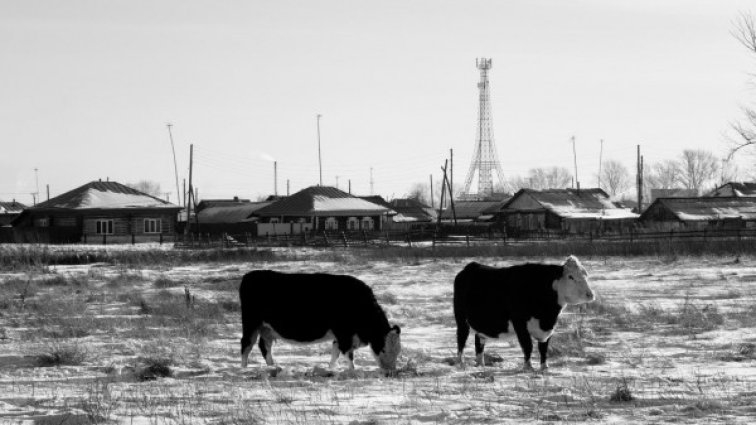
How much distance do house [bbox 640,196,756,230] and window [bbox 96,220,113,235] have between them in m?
39.0

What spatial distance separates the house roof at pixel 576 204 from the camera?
80188 mm

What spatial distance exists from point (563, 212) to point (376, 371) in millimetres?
69298

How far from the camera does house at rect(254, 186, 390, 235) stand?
2889 inches

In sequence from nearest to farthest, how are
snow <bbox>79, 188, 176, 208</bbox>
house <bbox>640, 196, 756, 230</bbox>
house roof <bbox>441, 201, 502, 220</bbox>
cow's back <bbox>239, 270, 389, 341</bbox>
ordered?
cow's back <bbox>239, 270, 389, 341</bbox> < snow <bbox>79, 188, 176, 208</bbox> < house <bbox>640, 196, 756, 230</bbox> < house roof <bbox>441, 201, 502, 220</bbox>

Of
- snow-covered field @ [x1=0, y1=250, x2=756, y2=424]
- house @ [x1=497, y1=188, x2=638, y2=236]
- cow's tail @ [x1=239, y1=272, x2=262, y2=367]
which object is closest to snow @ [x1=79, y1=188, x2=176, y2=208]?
house @ [x1=497, y1=188, x2=638, y2=236]

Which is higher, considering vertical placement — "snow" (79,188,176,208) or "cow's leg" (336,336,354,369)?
"snow" (79,188,176,208)

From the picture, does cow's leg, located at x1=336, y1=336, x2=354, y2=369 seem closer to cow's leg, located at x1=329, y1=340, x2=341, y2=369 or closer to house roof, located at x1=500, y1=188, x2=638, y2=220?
cow's leg, located at x1=329, y1=340, x2=341, y2=369

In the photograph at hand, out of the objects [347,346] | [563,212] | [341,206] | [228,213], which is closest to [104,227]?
[341,206]

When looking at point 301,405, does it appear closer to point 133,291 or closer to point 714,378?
point 714,378

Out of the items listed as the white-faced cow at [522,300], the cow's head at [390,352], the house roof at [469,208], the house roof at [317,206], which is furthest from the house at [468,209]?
the cow's head at [390,352]

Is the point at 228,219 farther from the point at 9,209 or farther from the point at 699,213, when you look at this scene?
the point at 699,213

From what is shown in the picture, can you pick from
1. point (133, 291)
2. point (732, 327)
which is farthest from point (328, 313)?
point (133, 291)

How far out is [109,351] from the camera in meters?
13.9

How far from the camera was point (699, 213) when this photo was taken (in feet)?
234
